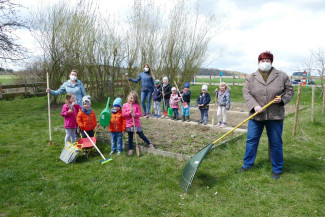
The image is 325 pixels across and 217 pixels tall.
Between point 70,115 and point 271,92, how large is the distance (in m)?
4.34

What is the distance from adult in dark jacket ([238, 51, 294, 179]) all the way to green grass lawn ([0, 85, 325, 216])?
52cm

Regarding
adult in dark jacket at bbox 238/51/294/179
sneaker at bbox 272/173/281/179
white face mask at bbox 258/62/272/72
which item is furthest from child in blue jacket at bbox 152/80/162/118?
sneaker at bbox 272/173/281/179

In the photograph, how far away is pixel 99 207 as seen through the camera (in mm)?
3234

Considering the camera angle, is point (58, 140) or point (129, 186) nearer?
point (129, 186)

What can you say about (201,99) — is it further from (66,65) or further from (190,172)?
(66,65)

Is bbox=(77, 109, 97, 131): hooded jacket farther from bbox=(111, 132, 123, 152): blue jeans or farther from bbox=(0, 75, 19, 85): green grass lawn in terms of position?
bbox=(0, 75, 19, 85): green grass lawn

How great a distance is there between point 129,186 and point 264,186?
2.16 m

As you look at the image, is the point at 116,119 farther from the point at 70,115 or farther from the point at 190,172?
the point at 190,172

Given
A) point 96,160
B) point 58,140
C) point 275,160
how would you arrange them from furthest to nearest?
point 58,140 → point 96,160 → point 275,160

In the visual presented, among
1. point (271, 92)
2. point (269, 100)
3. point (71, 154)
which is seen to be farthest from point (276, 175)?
point (71, 154)

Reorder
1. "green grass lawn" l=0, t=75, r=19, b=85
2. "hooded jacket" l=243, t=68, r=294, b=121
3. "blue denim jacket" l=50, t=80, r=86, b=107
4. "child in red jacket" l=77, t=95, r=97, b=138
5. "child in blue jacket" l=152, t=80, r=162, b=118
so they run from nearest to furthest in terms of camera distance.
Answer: "hooded jacket" l=243, t=68, r=294, b=121, "child in red jacket" l=77, t=95, r=97, b=138, "blue denim jacket" l=50, t=80, r=86, b=107, "child in blue jacket" l=152, t=80, r=162, b=118, "green grass lawn" l=0, t=75, r=19, b=85

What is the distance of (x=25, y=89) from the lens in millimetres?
16516

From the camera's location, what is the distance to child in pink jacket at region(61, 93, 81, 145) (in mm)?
5422

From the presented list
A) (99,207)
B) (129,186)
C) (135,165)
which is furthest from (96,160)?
(99,207)
